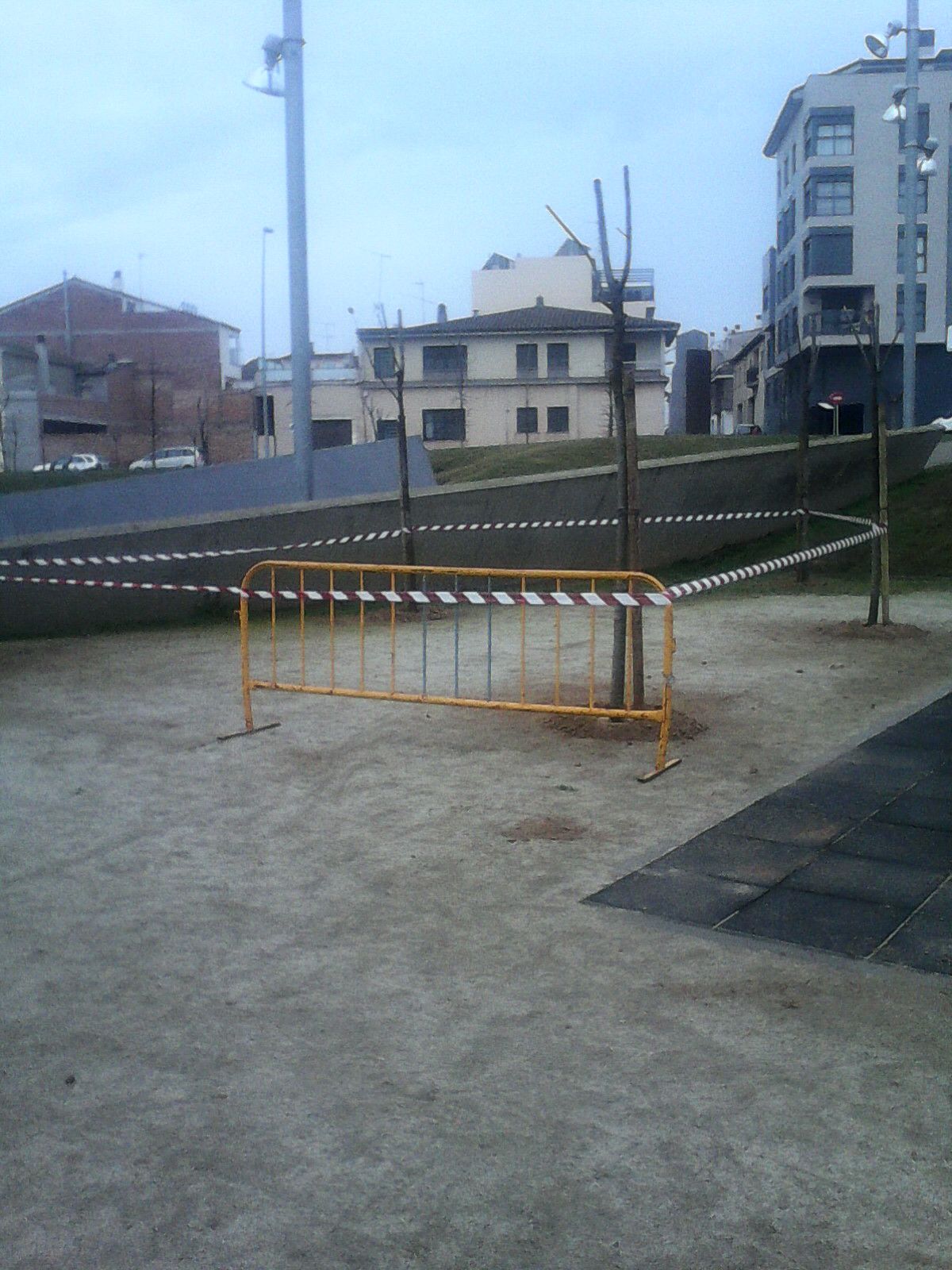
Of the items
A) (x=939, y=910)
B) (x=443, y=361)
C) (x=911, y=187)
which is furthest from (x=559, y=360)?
(x=939, y=910)

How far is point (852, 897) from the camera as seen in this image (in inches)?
210

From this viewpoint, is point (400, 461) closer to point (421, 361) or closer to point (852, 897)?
point (852, 897)

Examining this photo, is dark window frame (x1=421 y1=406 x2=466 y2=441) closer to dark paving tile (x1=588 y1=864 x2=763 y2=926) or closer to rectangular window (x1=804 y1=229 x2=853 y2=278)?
rectangular window (x1=804 y1=229 x2=853 y2=278)

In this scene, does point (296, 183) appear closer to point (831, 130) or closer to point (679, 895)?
point (679, 895)

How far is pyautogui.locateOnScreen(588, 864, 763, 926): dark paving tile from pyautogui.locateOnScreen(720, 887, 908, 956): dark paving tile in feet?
0.30

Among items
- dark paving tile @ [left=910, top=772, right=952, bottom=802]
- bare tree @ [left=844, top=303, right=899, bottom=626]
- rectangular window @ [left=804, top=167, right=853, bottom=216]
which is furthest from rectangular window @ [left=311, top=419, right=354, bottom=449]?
dark paving tile @ [left=910, top=772, right=952, bottom=802]

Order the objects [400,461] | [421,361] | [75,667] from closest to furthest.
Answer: [75,667] → [400,461] → [421,361]

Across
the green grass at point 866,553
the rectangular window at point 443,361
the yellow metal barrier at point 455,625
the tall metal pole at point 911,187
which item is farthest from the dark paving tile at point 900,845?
the rectangular window at point 443,361

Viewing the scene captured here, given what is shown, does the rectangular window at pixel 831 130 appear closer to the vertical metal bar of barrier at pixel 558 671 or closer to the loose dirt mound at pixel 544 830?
the vertical metal bar of barrier at pixel 558 671

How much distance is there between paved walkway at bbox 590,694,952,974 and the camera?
495cm

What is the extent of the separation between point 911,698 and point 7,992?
7483mm

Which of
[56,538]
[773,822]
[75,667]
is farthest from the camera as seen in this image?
[56,538]

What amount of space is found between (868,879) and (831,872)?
0.57ft

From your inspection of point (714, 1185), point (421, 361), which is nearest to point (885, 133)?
point (421, 361)
